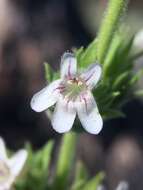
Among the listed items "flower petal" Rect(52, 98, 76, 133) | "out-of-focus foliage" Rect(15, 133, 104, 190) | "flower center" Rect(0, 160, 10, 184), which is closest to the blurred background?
"out-of-focus foliage" Rect(15, 133, 104, 190)

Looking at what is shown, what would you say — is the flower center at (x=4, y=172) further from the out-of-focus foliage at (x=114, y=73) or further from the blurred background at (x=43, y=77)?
the blurred background at (x=43, y=77)

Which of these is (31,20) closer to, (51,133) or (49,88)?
(51,133)

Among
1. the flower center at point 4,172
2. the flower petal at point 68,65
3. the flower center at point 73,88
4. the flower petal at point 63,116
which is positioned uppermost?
the flower petal at point 68,65

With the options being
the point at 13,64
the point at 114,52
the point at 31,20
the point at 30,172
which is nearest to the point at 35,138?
the point at 13,64

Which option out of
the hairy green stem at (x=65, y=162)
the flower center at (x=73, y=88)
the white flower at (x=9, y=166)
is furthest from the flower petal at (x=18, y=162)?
the flower center at (x=73, y=88)

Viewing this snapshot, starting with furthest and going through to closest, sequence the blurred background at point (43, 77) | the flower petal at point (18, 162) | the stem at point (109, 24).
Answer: the blurred background at point (43, 77), the flower petal at point (18, 162), the stem at point (109, 24)

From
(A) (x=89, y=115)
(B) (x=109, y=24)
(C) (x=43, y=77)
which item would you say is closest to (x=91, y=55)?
(B) (x=109, y=24)

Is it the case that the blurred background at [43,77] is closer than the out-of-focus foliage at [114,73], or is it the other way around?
the out-of-focus foliage at [114,73]
